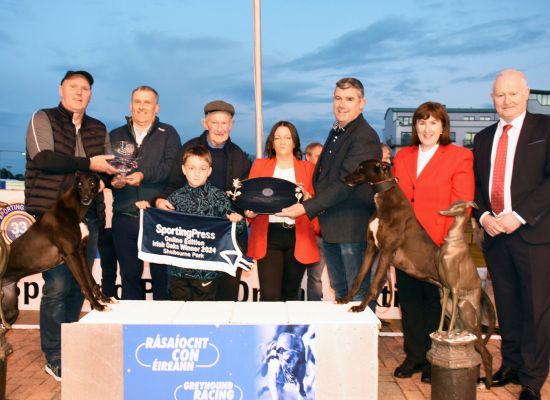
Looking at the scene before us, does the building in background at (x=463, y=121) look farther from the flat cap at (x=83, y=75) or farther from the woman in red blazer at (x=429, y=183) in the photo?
the flat cap at (x=83, y=75)

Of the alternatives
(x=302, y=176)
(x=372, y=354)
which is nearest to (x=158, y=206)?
(x=302, y=176)

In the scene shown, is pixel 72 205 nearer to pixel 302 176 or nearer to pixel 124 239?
pixel 124 239

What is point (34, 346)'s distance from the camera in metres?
6.06

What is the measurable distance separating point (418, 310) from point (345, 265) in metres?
0.80

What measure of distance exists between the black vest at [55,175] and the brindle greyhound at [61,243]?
54 centimetres

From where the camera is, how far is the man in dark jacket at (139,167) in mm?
5152

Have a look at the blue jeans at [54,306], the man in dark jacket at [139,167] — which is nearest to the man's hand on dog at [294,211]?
the man in dark jacket at [139,167]

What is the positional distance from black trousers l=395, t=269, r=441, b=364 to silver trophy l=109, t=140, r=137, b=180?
2663 millimetres

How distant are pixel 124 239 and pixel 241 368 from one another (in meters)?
2.11

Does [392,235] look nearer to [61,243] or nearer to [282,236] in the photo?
[282,236]

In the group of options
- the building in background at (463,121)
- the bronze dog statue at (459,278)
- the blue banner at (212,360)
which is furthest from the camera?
the building in background at (463,121)

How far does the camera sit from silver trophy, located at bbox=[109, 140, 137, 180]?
4875 millimetres

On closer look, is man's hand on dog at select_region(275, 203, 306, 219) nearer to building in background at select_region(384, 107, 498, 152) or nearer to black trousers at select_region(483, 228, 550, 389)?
black trousers at select_region(483, 228, 550, 389)

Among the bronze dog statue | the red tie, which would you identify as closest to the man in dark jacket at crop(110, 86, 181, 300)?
the bronze dog statue
